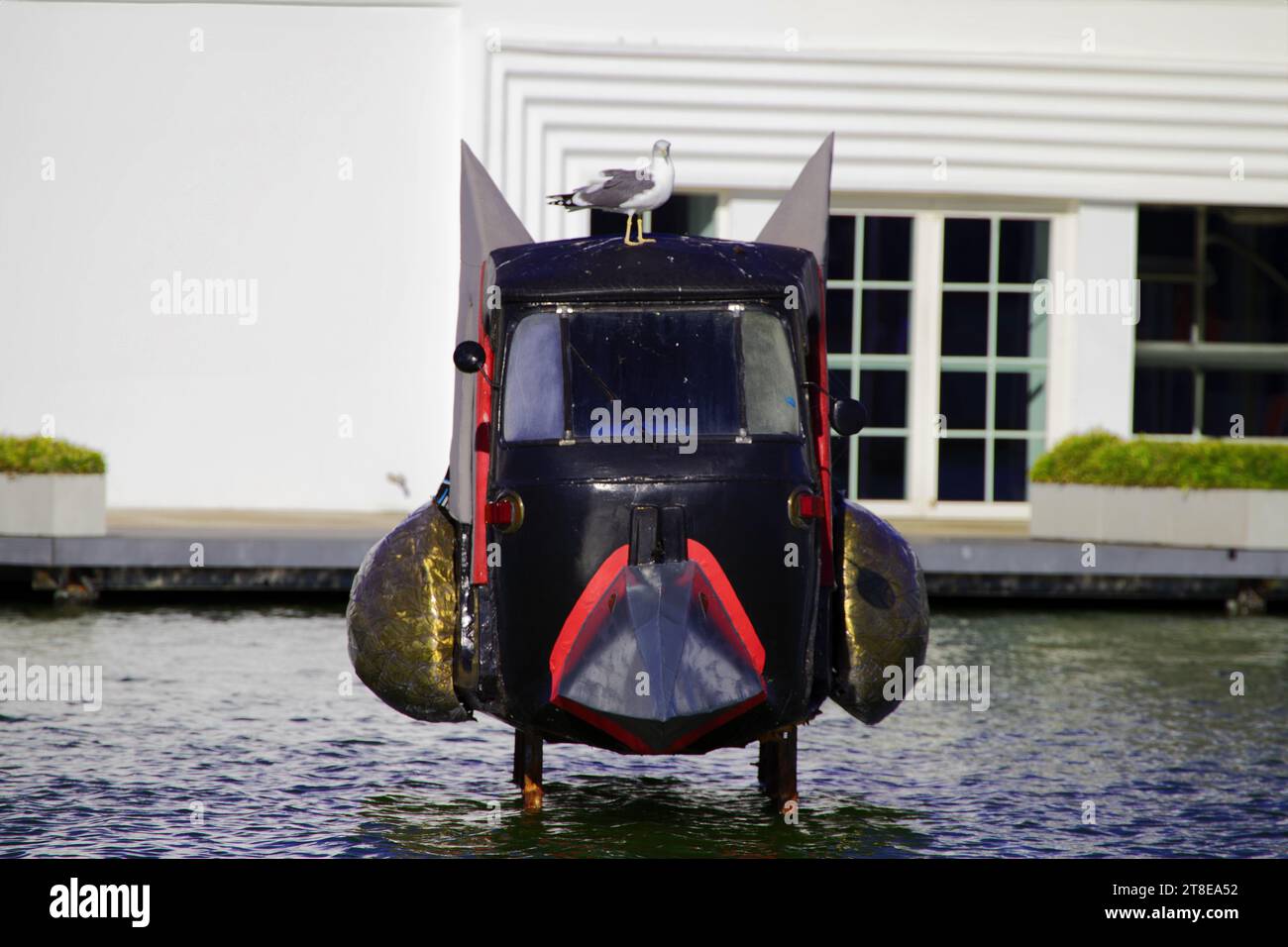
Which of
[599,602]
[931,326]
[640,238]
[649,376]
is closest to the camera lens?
[599,602]

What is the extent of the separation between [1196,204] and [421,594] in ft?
44.7

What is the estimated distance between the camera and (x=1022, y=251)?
19.3m

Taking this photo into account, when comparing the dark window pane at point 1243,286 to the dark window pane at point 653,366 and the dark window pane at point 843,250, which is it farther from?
the dark window pane at point 653,366

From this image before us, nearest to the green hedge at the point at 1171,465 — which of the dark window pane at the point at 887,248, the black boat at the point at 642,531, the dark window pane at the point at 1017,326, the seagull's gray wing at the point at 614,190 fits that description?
the dark window pane at the point at 1017,326

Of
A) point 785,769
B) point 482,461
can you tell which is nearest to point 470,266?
point 482,461

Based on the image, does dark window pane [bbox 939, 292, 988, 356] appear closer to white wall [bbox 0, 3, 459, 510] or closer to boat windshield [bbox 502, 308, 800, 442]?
white wall [bbox 0, 3, 459, 510]

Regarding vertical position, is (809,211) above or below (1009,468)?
above

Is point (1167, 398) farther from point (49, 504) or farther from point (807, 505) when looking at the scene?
point (807, 505)

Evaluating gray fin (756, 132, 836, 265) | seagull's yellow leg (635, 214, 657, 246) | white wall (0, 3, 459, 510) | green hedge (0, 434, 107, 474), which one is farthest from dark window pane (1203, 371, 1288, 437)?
seagull's yellow leg (635, 214, 657, 246)

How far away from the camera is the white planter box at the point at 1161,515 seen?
15.1 metres

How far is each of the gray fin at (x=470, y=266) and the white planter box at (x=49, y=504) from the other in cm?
731

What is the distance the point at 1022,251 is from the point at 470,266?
40.4ft

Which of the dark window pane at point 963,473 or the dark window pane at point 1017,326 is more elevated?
the dark window pane at point 1017,326
